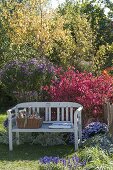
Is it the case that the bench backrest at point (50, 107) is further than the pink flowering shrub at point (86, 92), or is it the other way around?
the pink flowering shrub at point (86, 92)

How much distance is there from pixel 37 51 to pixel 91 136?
289 inches

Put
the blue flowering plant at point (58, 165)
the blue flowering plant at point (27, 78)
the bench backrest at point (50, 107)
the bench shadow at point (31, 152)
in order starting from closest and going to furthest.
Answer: the blue flowering plant at point (58, 165) → the bench shadow at point (31, 152) → the bench backrest at point (50, 107) → the blue flowering plant at point (27, 78)

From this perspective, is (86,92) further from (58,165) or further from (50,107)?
(58,165)

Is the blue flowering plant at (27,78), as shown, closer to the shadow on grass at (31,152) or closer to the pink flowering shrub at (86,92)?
the pink flowering shrub at (86,92)

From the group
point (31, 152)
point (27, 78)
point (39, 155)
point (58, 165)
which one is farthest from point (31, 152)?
point (27, 78)

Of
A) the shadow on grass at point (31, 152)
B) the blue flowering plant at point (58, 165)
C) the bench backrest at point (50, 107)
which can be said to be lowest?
the shadow on grass at point (31, 152)

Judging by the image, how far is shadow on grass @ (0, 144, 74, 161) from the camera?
793cm

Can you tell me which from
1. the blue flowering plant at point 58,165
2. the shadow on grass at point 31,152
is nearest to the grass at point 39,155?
the shadow on grass at point 31,152

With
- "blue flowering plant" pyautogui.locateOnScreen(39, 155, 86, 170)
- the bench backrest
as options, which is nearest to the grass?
"blue flowering plant" pyautogui.locateOnScreen(39, 155, 86, 170)

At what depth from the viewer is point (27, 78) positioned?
1077 cm

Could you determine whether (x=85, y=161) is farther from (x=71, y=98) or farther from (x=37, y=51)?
(x=37, y=51)

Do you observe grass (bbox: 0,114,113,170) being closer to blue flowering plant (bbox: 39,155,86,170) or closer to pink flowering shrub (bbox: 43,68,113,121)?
blue flowering plant (bbox: 39,155,86,170)

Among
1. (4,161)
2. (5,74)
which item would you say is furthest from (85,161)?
(5,74)

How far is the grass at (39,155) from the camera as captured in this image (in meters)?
6.29
